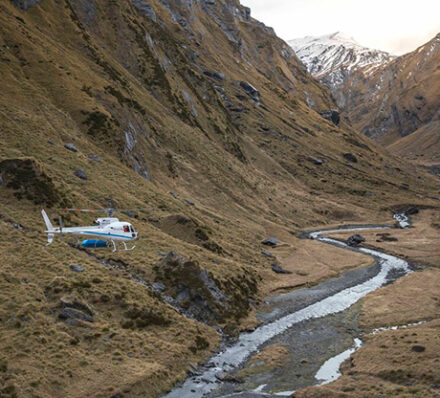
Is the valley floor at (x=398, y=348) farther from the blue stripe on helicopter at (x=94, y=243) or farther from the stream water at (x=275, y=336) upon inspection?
the blue stripe on helicopter at (x=94, y=243)

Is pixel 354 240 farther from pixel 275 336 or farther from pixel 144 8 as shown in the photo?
pixel 144 8

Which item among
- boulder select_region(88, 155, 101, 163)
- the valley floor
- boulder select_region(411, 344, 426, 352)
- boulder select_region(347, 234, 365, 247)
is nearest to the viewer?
the valley floor

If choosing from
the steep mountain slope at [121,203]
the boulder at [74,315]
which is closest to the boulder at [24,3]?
the steep mountain slope at [121,203]

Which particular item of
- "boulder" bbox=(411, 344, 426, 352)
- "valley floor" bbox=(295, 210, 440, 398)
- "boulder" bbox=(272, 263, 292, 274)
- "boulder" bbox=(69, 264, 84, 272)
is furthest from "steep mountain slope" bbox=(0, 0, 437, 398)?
"boulder" bbox=(411, 344, 426, 352)

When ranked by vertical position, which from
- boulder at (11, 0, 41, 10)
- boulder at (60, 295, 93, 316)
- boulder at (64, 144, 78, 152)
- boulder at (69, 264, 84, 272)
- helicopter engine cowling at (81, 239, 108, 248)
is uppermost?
boulder at (11, 0, 41, 10)

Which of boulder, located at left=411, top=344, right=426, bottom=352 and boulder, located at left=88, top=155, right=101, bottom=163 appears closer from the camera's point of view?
boulder, located at left=411, top=344, right=426, bottom=352

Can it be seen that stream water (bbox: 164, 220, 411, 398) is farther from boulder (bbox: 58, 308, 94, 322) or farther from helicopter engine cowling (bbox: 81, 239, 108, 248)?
helicopter engine cowling (bbox: 81, 239, 108, 248)

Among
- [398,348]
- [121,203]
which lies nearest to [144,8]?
[121,203]
